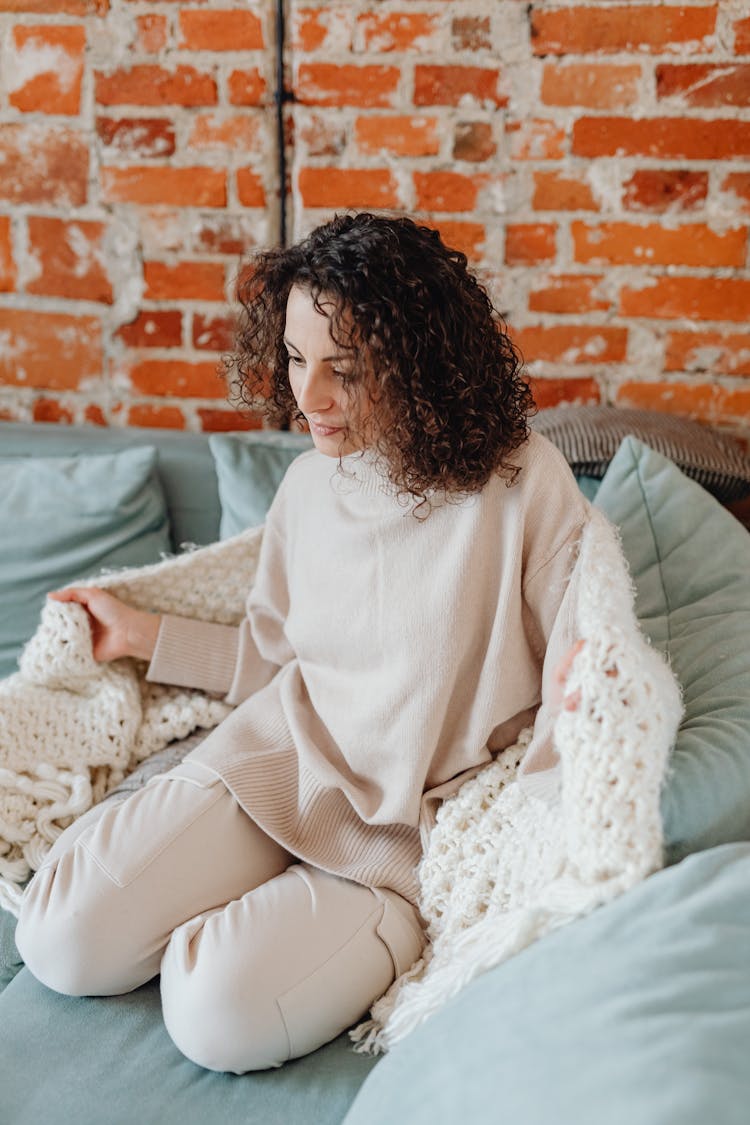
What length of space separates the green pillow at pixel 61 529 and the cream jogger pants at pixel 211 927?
0.40 metres

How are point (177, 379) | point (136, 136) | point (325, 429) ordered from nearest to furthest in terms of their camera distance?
1. point (325, 429)
2. point (136, 136)
3. point (177, 379)

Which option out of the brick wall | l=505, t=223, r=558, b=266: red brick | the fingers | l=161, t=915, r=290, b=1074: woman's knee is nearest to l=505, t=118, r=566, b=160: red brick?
the brick wall

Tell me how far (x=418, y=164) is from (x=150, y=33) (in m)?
0.48

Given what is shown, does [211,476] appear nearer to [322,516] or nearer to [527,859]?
[322,516]

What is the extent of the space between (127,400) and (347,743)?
91 cm

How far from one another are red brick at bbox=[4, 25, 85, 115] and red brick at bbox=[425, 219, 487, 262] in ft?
2.07

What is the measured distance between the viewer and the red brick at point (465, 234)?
166 cm

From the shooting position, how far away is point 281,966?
3.31 feet

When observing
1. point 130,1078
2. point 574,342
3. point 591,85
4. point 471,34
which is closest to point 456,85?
point 471,34

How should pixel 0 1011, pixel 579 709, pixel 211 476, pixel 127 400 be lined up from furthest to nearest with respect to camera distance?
pixel 127 400 < pixel 211 476 < pixel 0 1011 < pixel 579 709

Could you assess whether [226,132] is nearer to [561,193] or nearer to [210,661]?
[561,193]

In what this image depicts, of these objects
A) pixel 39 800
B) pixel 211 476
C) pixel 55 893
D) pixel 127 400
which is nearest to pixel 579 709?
pixel 55 893

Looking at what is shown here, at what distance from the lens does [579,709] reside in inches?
35.8

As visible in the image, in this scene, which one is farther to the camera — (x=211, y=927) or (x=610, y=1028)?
(x=211, y=927)
